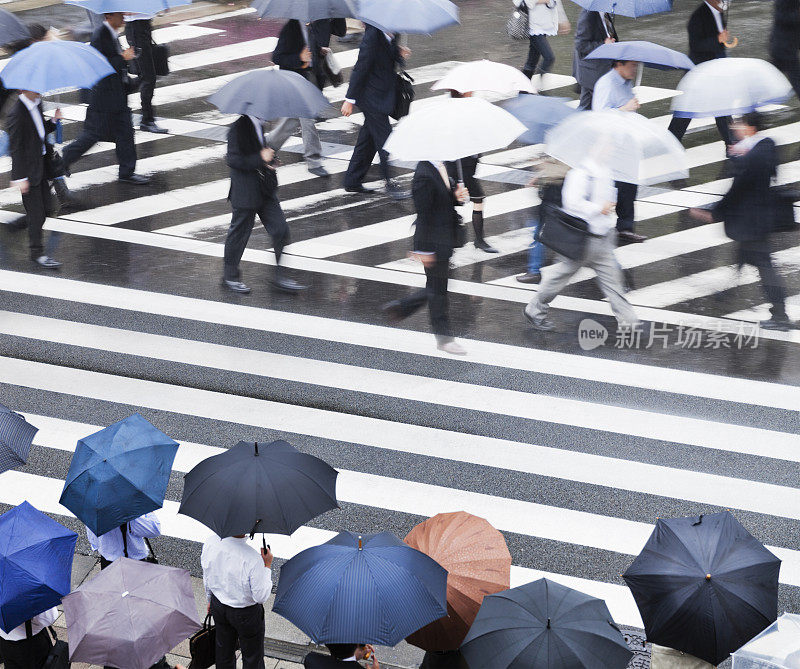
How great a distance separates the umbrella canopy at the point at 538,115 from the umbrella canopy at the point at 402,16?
1.93 meters

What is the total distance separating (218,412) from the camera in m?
8.89

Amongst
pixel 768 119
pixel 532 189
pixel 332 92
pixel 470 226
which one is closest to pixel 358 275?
pixel 470 226

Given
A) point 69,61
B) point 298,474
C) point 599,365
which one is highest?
point 69,61

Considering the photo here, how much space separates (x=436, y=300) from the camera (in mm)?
9648

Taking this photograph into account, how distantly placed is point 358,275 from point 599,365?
278cm

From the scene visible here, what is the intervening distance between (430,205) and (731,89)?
3.03m

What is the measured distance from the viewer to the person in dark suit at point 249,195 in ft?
32.7

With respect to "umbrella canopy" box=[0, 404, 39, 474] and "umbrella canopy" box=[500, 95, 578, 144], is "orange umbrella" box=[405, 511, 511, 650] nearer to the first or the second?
"umbrella canopy" box=[0, 404, 39, 474]

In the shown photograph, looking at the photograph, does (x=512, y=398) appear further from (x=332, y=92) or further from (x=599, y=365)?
(x=332, y=92)

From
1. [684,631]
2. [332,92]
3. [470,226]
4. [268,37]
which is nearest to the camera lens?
[684,631]

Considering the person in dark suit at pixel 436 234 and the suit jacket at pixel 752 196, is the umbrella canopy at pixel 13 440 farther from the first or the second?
the suit jacket at pixel 752 196

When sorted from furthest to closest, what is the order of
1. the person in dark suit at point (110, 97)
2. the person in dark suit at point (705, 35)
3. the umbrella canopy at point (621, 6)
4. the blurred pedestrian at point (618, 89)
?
the person in dark suit at point (705, 35) → the person in dark suit at point (110, 97) → the umbrella canopy at point (621, 6) → the blurred pedestrian at point (618, 89)

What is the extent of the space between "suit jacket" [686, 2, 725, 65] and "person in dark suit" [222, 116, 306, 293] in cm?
558

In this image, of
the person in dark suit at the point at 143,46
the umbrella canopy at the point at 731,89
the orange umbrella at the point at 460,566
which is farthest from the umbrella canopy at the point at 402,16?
the orange umbrella at the point at 460,566
